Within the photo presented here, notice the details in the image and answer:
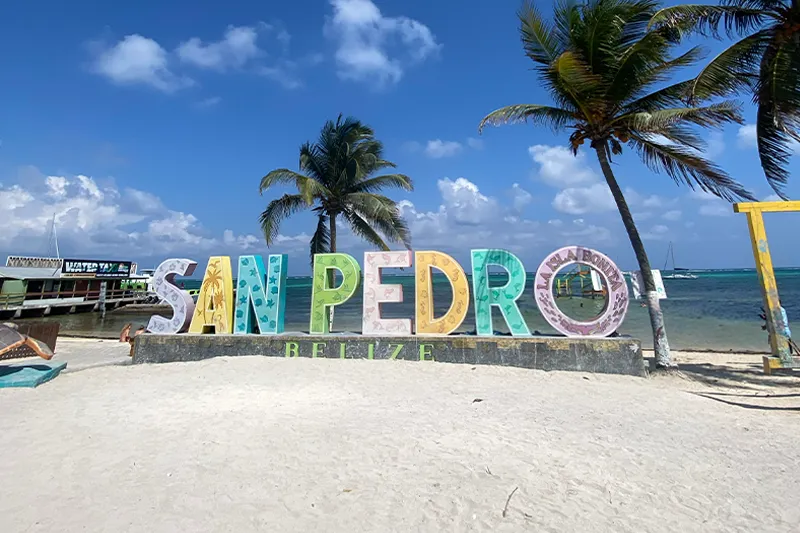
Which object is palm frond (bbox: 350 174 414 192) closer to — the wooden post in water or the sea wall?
the sea wall

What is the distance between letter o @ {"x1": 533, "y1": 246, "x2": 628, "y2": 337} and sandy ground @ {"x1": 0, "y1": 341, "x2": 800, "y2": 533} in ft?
4.77

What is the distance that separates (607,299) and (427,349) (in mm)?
4329

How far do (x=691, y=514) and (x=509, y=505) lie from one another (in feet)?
5.13

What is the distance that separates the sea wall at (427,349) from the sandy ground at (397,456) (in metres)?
0.82

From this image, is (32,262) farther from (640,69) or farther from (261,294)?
(640,69)

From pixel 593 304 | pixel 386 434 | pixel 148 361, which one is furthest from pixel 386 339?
pixel 593 304

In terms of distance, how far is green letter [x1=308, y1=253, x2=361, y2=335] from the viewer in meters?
10.6

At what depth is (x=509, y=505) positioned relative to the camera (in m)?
3.62

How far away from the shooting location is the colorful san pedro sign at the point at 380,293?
9.54 m

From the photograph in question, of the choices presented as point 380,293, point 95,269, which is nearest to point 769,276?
point 380,293

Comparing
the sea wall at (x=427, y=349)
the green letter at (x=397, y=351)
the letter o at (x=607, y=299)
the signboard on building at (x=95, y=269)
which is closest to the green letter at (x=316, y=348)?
the sea wall at (x=427, y=349)

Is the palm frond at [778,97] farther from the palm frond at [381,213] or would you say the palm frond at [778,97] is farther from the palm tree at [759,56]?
the palm frond at [381,213]

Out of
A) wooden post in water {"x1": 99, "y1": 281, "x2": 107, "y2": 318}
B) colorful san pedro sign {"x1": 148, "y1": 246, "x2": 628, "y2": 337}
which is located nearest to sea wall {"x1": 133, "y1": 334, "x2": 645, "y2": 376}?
colorful san pedro sign {"x1": 148, "y1": 246, "x2": 628, "y2": 337}

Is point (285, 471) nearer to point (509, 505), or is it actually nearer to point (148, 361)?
point (509, 505)
